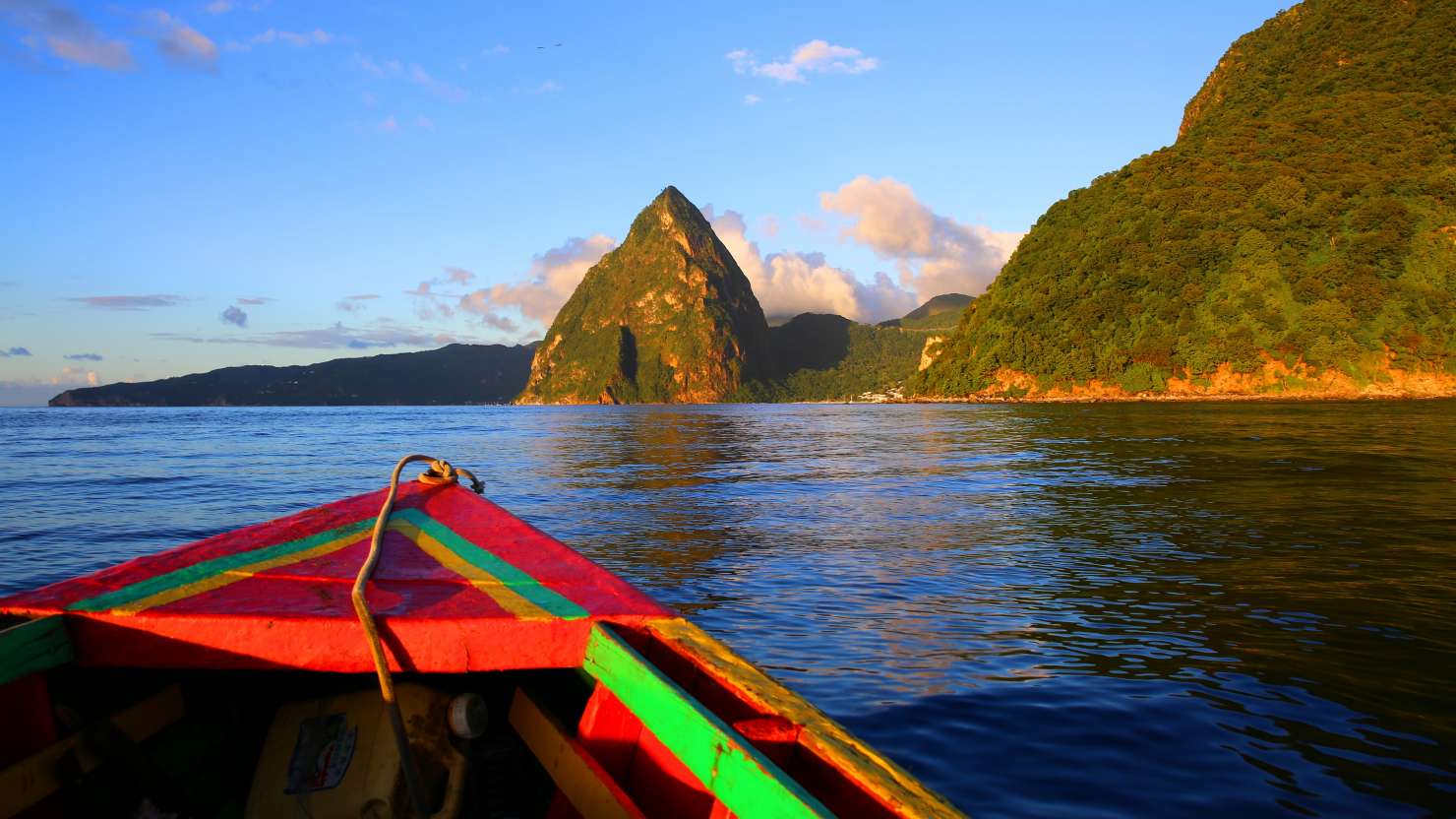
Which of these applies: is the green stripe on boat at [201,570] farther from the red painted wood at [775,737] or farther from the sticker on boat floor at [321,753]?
the red painted wood at [775,737]

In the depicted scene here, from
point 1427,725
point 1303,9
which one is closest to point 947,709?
point 1427,725

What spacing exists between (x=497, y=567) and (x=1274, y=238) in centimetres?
10637

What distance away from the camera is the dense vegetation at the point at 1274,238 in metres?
77.9

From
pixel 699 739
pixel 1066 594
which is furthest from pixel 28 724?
pixel 1066 594

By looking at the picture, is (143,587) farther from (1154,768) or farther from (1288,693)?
(1288,693)

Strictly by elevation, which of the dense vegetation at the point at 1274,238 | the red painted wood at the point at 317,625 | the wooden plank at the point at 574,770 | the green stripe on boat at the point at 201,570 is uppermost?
the dense vegetation at the point at 1274,238

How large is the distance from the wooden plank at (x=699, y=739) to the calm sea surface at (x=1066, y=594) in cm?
218

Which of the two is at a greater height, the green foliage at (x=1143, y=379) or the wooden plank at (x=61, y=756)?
the green foliage at (x=1143, y=379)

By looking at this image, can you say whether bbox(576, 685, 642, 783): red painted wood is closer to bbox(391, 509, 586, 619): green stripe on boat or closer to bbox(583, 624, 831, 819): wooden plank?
bbox(583, 624, 831, 819): wooden plank

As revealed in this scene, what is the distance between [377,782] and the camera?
3.04m

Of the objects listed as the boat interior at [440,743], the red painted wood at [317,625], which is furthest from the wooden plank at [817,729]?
the red painted wood at [317,625]

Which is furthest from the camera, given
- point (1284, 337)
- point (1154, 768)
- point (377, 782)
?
point (1284, 337)

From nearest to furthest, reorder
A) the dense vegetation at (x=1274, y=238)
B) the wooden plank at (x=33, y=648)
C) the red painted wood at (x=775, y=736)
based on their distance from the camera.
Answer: the red painted wood at (x=775, y=736) → the wooden plank at (x=33, y=648) → the dense vegetation at (x=1274, y=238)

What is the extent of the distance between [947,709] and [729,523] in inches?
332
